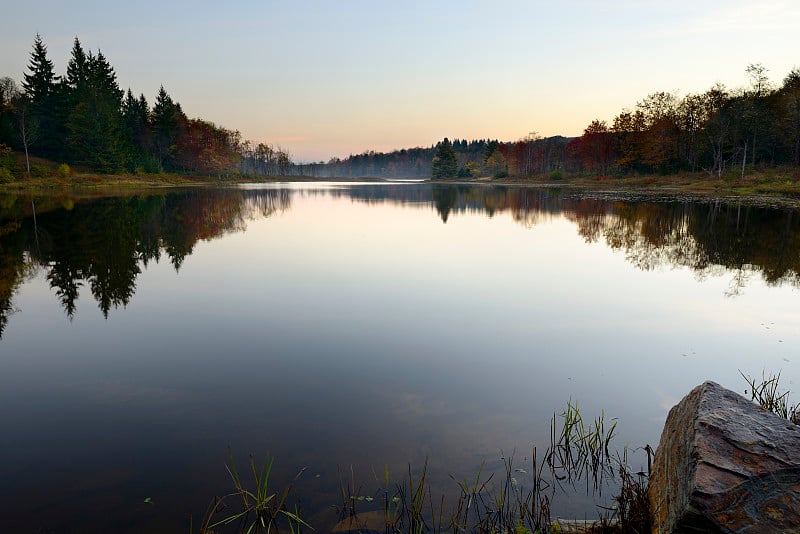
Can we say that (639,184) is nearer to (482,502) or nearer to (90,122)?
(482,502)

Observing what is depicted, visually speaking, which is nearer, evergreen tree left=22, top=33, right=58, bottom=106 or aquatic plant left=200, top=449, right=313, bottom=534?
aquatic plant left=200, top=449, right=313, bottom=534

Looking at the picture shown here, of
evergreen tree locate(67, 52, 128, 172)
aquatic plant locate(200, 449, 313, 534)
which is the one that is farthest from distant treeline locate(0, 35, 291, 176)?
aquatic plant locate(200, 449, 313, 534)

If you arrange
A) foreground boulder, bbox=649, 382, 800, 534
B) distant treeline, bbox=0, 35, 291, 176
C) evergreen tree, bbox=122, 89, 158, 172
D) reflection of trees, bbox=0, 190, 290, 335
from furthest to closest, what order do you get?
evergreen tree, bbox=122, 89, 158, 172 < distant treeline, bbox=0, 35, 291, 176 < reflection of trees, bbox=0, 190, 290, 335 < foreground boulder, bbox=649, 382, 800, 534

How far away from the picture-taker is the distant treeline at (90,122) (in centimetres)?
8319

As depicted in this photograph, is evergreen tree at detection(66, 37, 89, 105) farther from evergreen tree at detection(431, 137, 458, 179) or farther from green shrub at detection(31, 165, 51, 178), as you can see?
evergreen tree at detection(431, 137, 458, 179)

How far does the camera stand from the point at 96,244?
73.4 feet

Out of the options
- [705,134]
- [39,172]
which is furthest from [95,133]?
[705,134]

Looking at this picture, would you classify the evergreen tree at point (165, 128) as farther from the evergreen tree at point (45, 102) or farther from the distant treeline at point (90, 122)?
the evergreen tree at point (45, 102)

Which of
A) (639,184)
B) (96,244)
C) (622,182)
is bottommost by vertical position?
(96,244)

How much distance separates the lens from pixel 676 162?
8244cm

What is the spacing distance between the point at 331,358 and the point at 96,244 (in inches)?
756

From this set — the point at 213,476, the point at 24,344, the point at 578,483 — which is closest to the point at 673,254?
the point at 578,483

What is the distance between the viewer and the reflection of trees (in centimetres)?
1464

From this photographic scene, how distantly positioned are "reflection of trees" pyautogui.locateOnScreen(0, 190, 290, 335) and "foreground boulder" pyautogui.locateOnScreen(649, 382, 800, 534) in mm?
13463
